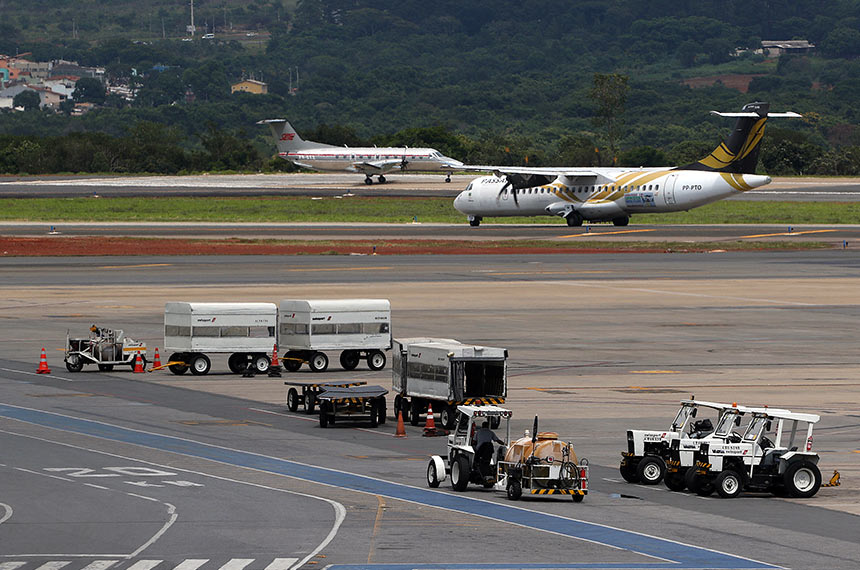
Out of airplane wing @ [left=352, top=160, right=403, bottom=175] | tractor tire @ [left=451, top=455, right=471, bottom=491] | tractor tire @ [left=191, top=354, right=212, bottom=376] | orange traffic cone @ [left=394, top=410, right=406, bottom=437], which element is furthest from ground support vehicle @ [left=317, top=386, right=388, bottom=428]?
airplane wing @ [left=352, top=160, right=403, bottom=175]

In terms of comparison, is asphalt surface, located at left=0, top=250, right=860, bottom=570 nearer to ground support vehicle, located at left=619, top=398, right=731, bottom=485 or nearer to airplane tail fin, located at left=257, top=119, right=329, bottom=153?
ground support vehicle, located at left=619, top=398, right=731, bottom=485

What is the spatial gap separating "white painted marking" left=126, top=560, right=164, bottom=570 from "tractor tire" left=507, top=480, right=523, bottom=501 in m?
8.13

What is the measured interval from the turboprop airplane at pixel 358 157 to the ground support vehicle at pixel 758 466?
505 ft

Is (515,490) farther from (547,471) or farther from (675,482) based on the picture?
(675,482)

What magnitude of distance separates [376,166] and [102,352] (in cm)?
13904

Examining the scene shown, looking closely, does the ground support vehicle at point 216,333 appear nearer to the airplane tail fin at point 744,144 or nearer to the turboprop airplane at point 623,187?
the turboprop airplane at point 623,187

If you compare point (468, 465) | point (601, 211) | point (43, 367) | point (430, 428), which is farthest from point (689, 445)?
point (601, 211)

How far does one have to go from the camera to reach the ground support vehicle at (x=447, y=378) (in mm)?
34625

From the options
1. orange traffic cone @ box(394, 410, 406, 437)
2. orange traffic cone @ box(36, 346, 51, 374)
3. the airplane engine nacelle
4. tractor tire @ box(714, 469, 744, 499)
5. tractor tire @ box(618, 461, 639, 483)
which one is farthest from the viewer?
the airplane engine nacelle

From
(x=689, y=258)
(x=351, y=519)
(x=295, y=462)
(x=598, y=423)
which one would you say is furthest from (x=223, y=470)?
(x=689, y=258)

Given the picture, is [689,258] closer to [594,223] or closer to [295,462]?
[594,223]

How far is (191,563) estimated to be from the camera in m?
21.4

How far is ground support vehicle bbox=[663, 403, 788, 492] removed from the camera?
2804 centimetres

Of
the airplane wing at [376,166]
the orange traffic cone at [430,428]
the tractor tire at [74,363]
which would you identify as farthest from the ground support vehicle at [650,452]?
the airplane wing at [376,166]
